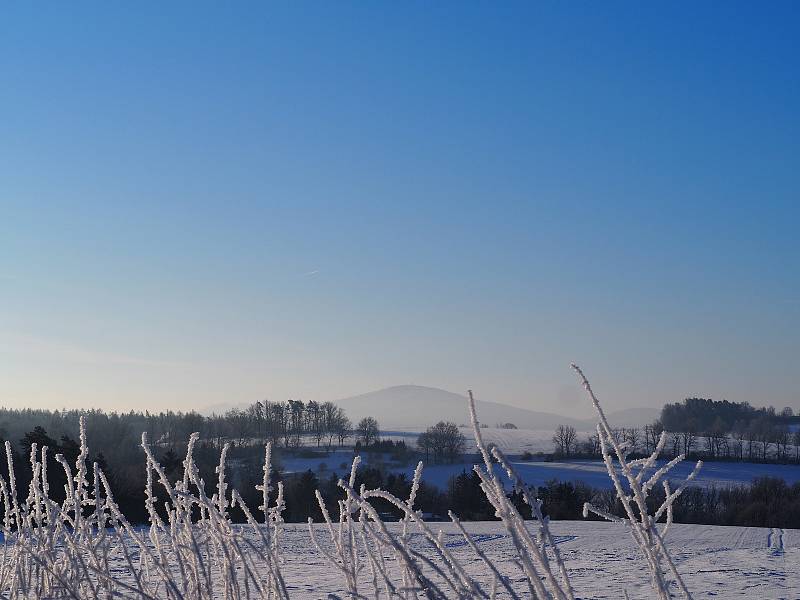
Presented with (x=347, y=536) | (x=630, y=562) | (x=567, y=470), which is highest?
(x=347, y=536)

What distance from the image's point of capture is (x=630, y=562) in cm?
830

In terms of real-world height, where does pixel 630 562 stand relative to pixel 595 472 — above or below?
above

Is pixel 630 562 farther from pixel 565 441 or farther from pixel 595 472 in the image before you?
pixel 565 441

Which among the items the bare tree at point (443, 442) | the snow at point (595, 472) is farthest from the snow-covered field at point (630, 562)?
the bare tree at point (443, 442)

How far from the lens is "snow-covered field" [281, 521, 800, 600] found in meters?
6.50

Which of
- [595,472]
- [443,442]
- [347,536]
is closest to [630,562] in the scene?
[347,536]

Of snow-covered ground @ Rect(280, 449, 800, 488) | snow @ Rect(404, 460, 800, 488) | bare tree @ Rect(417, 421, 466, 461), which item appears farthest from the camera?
bare tree @ Rect(417, 421, 466, 461)

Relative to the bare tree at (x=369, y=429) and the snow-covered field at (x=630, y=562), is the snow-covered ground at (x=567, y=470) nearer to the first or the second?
the bare tree at (x=369, y=429)

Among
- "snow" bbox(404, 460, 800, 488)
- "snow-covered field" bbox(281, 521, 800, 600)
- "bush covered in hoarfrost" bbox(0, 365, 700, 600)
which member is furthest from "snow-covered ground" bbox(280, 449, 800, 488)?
"bush covered in hoarfrost" bbox(0, 365, 700, 600)

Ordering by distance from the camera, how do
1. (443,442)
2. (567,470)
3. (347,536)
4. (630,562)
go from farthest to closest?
(443,442) < (567,470) < (630,562) < (347,536)

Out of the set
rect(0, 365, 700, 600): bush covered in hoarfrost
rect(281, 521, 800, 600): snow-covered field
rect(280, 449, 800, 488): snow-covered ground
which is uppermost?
rect(0, 365, 700, 600): bush covered in hoarfrost

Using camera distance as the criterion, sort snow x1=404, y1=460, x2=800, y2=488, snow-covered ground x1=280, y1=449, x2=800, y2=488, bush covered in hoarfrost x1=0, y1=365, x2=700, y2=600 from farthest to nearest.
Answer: snow-covered ground x1=280, y1=449, x2=800, y2=488
snow x1=404, y1=460, x2=800, y2=488
bush covered in hoarfrost x1=0, y1=365, x2=700, y2=600

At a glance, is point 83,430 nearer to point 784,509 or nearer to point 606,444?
point 606,444

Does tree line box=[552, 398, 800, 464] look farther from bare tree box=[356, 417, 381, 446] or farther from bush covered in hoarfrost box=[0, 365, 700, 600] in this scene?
bush covered in hoarfrost box=[0, 365, 700, 600]
